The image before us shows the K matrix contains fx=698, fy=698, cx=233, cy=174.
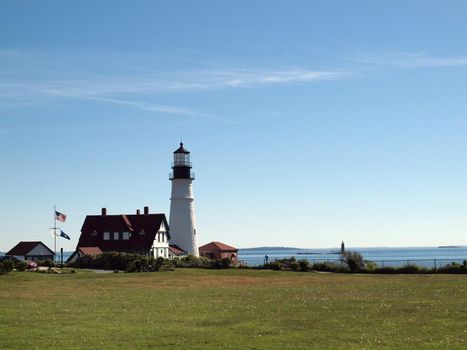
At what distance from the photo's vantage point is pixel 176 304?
27859mm

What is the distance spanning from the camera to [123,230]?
272 ft

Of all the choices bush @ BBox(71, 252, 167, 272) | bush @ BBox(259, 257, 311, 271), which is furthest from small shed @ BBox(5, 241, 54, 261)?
bush @ BBox(259, 257, 311, 271)

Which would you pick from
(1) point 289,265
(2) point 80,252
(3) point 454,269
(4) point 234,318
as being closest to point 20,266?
(2) point 80,252

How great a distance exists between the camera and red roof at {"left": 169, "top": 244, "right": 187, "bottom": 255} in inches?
3223

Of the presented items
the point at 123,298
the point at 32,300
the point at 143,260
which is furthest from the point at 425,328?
the point at 143,260

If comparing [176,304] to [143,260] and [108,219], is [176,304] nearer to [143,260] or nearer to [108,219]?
[143,260]

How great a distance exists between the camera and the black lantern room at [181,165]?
81.7 meters

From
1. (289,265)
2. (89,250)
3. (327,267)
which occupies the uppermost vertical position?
(89,250)

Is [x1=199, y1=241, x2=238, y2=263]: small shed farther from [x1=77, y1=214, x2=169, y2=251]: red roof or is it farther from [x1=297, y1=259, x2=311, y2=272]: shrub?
[x1=297, y1=259, x2=311, y2=272]: shrub

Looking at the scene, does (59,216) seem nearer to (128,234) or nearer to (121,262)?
(121,262)

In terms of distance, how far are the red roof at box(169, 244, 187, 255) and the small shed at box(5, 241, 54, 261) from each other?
13879 mm

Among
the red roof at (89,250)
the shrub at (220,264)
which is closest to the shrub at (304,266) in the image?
the shrub at (220,264)

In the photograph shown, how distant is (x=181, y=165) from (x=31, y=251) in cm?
1989

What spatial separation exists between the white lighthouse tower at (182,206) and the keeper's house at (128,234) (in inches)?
59.5
